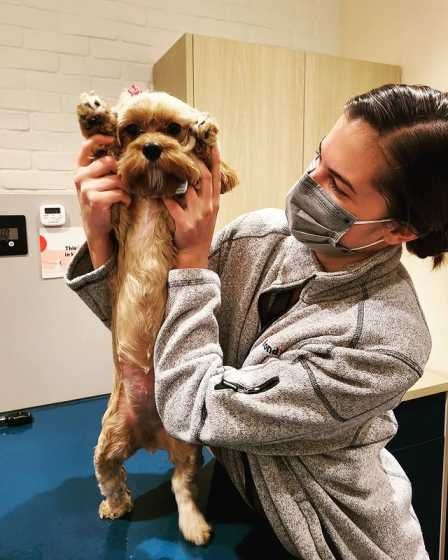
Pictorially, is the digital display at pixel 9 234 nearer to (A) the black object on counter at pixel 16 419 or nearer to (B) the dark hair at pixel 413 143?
(A) the black object on counter at pixel 16 419

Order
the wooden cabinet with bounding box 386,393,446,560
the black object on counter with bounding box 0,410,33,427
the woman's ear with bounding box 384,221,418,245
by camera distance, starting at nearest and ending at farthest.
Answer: the woman's ear with bounding box 384,221,418,245 → the black object on counter with bounding box 0,410,33,427 → the wooden cabinet with bounding box 386,393,446,560

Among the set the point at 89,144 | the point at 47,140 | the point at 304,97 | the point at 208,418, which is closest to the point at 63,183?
the point at 47,140

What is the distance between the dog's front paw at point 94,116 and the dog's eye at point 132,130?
22 mm

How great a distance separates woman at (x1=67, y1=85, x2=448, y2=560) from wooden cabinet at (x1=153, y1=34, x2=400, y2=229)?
1.02 metres

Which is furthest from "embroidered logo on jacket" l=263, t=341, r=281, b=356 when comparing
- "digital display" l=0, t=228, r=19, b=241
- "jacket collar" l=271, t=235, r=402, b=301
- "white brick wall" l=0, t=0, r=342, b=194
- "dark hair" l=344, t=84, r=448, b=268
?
"white brick wall" l=0, t=0, r=342, b=194

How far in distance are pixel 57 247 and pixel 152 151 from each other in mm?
1120

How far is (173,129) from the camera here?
2.61ft

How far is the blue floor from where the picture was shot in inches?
32.6

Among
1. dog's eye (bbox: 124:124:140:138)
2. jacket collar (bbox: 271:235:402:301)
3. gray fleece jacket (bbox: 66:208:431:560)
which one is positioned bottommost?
gray fleece jacket (bbox: 66:208:431:560)

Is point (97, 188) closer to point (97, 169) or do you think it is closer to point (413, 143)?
point (97, 169)

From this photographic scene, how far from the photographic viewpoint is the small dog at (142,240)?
759 mm

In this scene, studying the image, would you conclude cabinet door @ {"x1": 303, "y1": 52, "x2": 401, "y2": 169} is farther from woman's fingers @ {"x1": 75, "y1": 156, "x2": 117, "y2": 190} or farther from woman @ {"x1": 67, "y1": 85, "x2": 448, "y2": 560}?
woman's fingers @ {"x1": 75, "y1": 156, "x2": 117, "y2": 190}

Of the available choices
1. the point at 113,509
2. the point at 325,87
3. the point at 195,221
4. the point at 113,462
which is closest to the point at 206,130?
the point at 195,221

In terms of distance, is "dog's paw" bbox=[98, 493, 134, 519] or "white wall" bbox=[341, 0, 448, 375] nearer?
"dog's paw" bbox=[98, 493, 134, 519]
